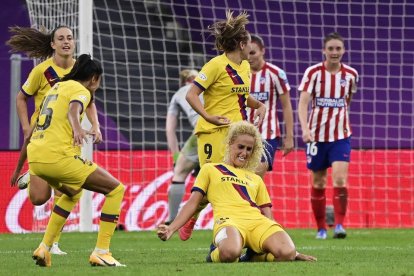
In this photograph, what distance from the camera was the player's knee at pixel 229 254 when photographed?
291 inches

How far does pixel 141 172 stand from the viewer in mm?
14547

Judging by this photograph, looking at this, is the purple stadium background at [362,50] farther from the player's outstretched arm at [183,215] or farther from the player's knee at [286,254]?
the player's knee at [286,254]

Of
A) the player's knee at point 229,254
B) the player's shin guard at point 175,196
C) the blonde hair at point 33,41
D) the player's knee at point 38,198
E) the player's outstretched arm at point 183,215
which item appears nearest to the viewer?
the player's outstretched arm at point 183,215

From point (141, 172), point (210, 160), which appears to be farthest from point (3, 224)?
point (210, 160)

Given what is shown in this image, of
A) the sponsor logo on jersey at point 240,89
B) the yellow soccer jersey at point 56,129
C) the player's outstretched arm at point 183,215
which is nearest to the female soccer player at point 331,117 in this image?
the sponsor logo on jersey at point 240,89

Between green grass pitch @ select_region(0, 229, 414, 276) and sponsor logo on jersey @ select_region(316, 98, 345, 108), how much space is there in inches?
56.3

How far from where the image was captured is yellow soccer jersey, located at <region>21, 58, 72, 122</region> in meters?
9.82

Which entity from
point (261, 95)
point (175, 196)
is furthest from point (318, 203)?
point (175, 196)

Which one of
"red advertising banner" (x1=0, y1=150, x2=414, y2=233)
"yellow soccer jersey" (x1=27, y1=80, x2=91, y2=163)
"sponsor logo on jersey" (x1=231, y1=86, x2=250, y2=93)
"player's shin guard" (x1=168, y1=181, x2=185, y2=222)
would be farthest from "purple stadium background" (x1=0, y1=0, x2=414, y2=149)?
"yellow soccer jersey" (x1=27, y1=80, x2=91, y2=163)

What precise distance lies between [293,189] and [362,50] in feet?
13.2

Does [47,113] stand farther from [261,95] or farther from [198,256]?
[261,95]

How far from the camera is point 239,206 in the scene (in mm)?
7703

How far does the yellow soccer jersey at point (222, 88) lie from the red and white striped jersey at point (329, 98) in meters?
2.83

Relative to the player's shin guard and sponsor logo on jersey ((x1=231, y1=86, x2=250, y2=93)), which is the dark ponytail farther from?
the player's shin guard
